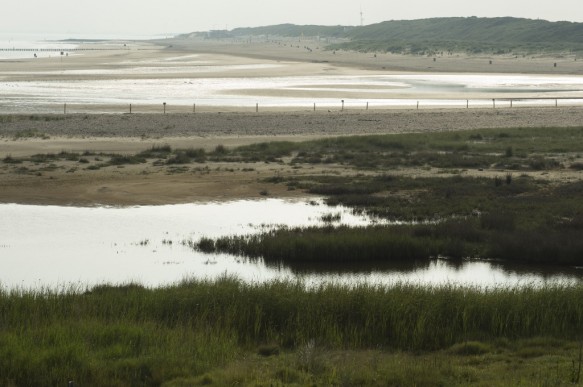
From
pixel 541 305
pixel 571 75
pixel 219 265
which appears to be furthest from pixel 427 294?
pixel 571 75

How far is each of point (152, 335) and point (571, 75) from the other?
3880 inches

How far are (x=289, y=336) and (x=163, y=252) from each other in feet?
31.8

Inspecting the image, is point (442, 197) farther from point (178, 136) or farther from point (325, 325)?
point (178, 136)

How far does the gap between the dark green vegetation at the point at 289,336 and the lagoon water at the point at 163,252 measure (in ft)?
7.00

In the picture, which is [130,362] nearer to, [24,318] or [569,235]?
[24,318]

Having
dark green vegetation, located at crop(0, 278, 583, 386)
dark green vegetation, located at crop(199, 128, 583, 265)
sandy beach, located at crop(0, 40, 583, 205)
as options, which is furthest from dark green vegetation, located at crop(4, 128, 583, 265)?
dark green vegetation, located at crop(0, 278, 583, 386)

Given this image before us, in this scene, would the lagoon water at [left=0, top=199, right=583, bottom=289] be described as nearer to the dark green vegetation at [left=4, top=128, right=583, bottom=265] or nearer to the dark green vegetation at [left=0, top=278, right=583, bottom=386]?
the dark green vegetation at [left=4, top=128, right=583, bottom=265]

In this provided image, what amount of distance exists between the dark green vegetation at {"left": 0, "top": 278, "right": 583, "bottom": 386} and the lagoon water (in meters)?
2.13

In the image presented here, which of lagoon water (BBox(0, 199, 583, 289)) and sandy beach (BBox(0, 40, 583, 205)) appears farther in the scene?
sandy beach (BBox(0, 40, 583, 205))

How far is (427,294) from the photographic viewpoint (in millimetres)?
15977

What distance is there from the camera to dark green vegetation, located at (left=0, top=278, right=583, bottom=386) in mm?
12156

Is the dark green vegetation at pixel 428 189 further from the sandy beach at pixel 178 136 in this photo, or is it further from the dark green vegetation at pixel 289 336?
the dark green vegetation at pixel 289 336

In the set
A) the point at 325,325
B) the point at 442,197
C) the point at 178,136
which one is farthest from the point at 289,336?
the point at 178,136

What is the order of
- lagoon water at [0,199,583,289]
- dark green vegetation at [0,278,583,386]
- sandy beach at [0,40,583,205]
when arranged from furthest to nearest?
1. sandy beach at [0,40,583,205]
2. lagoon water at [0,199,583,289]
3. dark green vegetation at [0,278,583,386]
